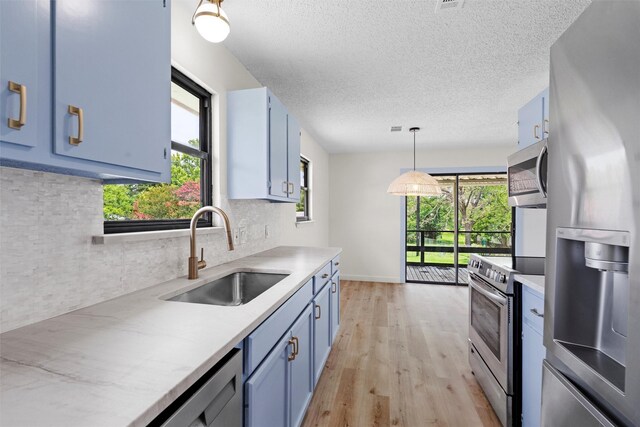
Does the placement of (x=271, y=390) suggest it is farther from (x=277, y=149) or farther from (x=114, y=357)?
(x=277, y=149)

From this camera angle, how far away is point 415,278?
5828 mm

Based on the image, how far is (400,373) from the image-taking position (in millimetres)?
2463

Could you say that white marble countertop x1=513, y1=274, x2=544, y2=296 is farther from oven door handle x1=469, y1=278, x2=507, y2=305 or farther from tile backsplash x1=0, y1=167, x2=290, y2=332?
tile backsplash x1=0, y1=167, x2=290, y2=332

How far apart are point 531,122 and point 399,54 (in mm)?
1234

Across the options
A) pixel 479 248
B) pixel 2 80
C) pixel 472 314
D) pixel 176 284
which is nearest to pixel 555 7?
pixel 472 314

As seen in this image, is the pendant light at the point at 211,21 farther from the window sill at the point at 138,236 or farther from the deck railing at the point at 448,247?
the deck railing at the point at 448,247

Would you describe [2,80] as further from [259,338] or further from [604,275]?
[604,275]

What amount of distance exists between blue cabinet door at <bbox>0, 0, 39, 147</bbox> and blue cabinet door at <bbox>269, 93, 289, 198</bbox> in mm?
1522

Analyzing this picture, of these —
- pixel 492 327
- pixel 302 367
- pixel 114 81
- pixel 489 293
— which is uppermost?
pixel 114 81

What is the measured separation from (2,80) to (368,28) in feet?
6.10

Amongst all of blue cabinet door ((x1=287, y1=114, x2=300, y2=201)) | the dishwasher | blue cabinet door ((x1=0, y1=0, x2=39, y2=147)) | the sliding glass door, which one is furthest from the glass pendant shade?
blue cabinet door ((x1=0, y1=0, x2=39, y2=147))

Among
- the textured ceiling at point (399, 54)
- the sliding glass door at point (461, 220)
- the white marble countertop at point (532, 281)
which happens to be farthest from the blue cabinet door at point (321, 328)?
the sliding glass door at point (461, 220)

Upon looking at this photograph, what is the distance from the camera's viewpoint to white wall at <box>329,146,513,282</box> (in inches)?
223

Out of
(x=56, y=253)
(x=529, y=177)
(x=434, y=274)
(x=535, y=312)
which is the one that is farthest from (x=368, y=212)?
(x=56, y=253)
